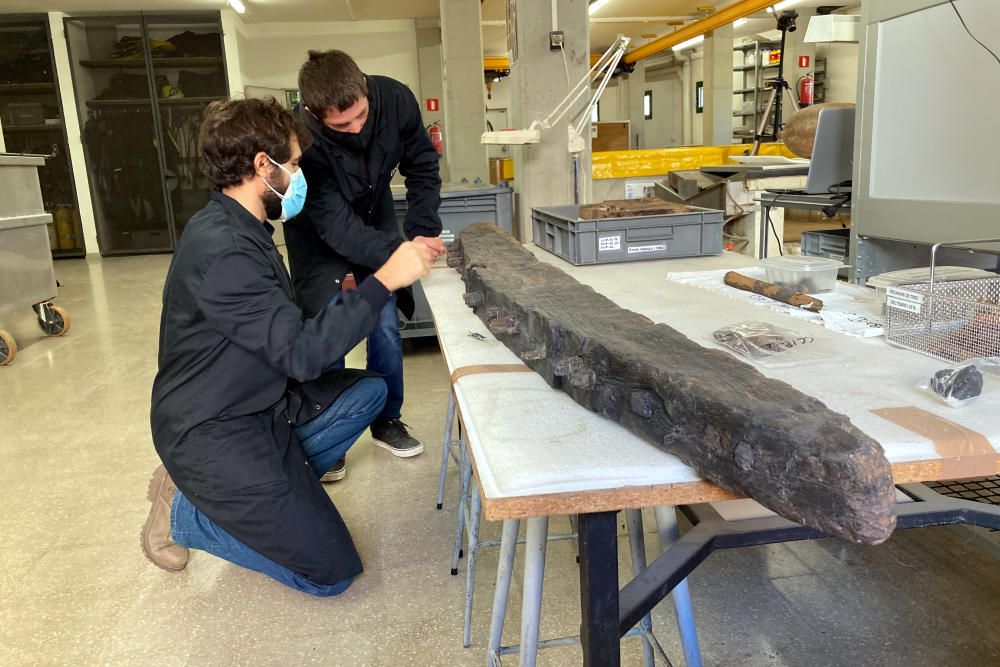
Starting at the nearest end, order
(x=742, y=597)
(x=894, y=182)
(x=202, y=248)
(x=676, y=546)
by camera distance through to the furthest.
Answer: (x=676, y=546)
(x=202, y=248)
(x=742, y=597)
(x=894, y=182)

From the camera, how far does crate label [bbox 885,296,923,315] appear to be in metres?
1.25

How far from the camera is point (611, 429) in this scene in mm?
1006

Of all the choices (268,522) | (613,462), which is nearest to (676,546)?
(613,462)

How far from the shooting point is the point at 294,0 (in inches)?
331

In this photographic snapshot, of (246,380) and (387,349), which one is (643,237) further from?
(246,380)

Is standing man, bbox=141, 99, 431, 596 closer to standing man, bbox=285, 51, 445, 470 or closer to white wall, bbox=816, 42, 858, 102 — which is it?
standing man, bbox=285, 51, 445, 470

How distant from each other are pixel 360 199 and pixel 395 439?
87 centimetres

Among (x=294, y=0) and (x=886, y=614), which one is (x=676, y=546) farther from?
(x=294, y=0)

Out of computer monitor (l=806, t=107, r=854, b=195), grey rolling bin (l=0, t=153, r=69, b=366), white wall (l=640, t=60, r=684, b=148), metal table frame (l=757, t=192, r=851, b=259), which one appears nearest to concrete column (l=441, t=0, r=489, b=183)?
grey rolling bin (l=0, t=153, r=69, b=366)

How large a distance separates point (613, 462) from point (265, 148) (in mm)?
1107

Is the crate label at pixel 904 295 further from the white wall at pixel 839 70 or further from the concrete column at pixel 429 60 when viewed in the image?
the white wall at pixel 839 70

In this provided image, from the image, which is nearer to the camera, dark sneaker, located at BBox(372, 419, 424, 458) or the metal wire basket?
the metal wire basket

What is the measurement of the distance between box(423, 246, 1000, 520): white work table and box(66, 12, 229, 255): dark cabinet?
27.0 feet

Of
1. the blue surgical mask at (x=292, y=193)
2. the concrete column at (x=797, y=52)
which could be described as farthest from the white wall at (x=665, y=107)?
the blue surgical mask at (x=292, y=193)
